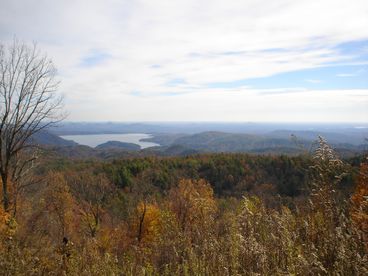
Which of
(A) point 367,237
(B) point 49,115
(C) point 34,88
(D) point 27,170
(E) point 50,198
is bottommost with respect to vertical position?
(E) point 50,198

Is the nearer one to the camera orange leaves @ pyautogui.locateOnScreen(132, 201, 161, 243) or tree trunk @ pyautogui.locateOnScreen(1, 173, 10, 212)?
tree trunk @ pyautogui.locateOnScreen(1, 173, 10, 212)

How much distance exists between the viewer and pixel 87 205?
4141 cm

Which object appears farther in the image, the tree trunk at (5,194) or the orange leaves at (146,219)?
the orange leaves at (146,219)

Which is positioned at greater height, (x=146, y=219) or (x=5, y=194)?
(x=5, y=194)

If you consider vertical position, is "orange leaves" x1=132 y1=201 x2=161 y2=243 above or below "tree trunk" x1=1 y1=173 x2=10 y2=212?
below

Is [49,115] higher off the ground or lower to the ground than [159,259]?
higher

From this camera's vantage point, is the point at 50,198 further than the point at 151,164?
No

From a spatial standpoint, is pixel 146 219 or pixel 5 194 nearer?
pixel 5 194

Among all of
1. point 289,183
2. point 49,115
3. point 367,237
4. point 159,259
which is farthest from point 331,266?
point 289,183

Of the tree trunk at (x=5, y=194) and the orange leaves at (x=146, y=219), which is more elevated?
the tree trunk at (x=5, y=194)

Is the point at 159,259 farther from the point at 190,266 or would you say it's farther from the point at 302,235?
the point at 302,235

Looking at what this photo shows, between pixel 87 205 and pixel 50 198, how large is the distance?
837cm

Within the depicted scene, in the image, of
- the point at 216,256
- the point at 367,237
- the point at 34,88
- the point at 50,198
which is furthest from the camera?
the point at 50,198

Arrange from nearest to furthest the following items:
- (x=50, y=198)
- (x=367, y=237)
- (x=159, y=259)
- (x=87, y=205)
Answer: (x=367, y=237), (x=159, y=259), (x=87, y=205), (x=50, y=198)
